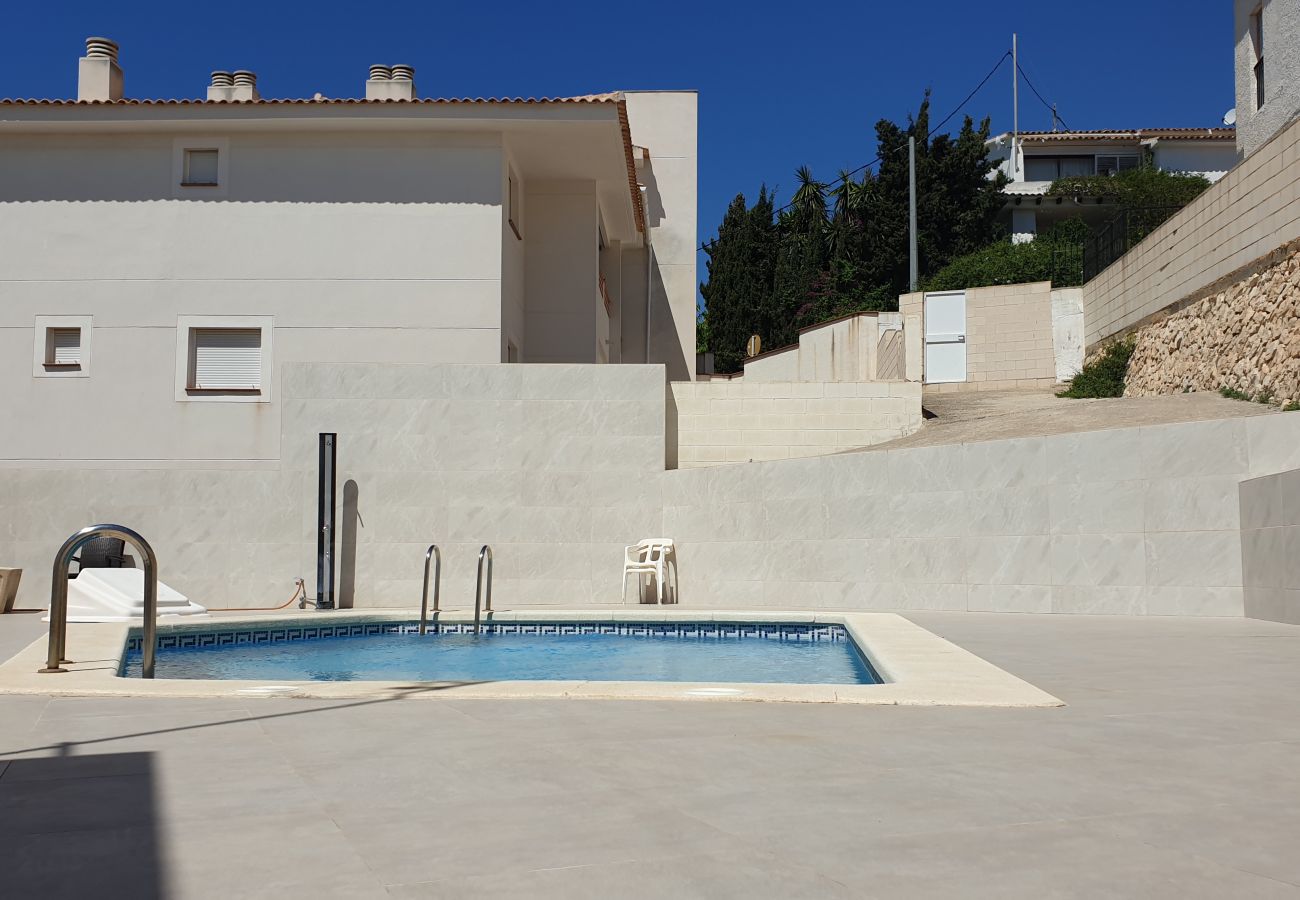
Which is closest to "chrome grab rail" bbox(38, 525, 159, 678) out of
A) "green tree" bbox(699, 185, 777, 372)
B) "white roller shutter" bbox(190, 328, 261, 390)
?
"white roller shutter" bbox(190, 328, 261, 390)

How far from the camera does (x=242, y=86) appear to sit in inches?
787

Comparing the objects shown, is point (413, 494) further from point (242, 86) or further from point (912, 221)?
point (912, 221)

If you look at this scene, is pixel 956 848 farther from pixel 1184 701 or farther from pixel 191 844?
pixel 1184 701

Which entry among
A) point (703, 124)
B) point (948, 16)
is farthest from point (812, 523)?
point (948, 16)

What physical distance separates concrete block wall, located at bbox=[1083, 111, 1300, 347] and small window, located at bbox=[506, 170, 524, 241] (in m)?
10.3

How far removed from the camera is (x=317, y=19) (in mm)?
32844

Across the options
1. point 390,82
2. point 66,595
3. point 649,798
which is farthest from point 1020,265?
point 649,798

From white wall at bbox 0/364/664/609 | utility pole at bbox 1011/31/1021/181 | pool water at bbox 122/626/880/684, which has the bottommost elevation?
pool water at bbox 122/626/880/684

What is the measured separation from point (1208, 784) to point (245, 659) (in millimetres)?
8687

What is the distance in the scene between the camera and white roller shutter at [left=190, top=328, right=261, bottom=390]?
16.8 meters

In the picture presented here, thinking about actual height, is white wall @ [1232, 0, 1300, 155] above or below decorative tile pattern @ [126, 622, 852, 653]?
above

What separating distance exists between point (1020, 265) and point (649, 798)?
30.9 meters

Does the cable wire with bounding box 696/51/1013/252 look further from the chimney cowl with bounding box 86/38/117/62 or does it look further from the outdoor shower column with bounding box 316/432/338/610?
the outdoor shower column with bounding box 316/432/338/610

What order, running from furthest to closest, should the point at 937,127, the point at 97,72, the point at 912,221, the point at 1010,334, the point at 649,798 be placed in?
the point at 937,127 → the point at 912,221 → the point at 1010,334 → the point at 97,72 → the point at 649,798
